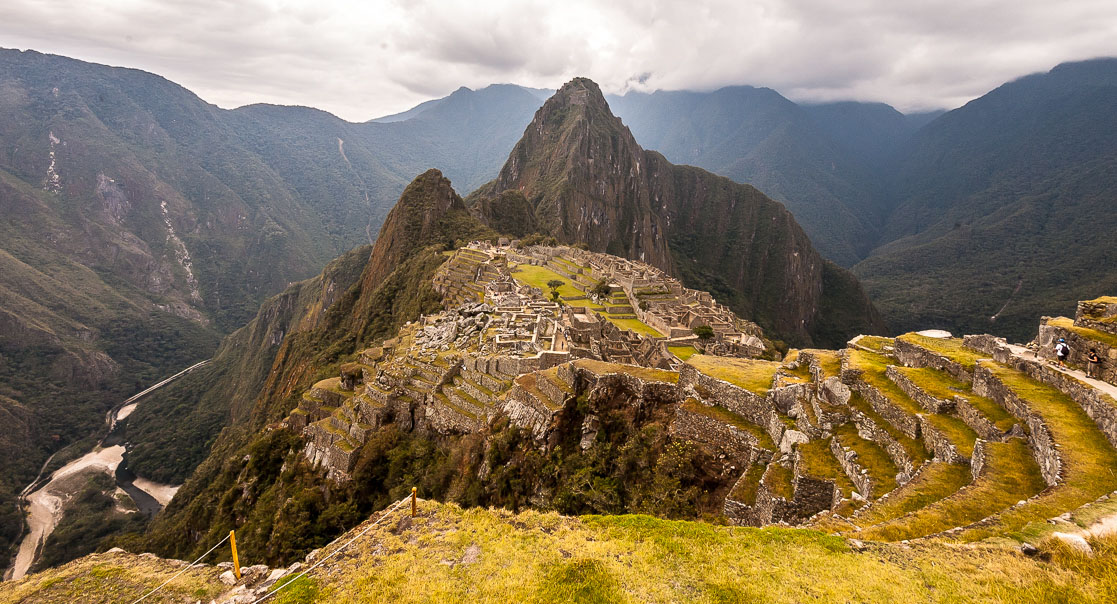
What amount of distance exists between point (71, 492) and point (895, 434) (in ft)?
434

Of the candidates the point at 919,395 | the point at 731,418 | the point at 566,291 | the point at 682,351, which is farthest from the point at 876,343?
the point at 566,291

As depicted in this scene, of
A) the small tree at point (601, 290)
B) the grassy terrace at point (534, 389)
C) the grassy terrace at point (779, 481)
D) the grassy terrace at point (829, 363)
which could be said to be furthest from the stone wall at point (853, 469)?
the small tree at point (601, 290)

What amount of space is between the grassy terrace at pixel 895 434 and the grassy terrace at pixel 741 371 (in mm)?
2387

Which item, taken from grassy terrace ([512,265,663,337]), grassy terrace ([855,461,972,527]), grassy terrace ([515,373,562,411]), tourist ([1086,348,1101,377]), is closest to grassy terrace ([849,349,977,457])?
grassy terrace ([855,461,972,527])

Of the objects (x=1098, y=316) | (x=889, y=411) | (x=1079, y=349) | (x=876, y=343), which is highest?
(x=1098, y=316)

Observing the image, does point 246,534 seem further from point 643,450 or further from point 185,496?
point 185,496

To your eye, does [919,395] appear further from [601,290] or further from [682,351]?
[601,290]

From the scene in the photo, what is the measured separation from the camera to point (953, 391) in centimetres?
1140

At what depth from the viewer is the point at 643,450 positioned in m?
14.7

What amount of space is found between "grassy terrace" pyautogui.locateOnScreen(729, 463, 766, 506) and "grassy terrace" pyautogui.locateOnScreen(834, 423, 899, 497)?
6.93 feet

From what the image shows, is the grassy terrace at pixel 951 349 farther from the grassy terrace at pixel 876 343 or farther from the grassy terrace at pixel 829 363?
the grassy terrace at pixel 829 363

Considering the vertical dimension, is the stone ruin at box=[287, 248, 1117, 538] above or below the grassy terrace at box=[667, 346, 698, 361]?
above

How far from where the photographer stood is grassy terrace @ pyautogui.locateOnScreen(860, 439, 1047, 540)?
7.59 metres

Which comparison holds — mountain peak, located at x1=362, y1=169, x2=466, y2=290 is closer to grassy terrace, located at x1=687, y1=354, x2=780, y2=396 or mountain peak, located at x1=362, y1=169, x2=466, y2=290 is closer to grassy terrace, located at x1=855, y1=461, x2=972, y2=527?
grassy terrace, located at x1=687, y1=354, x2=780, y2=396
